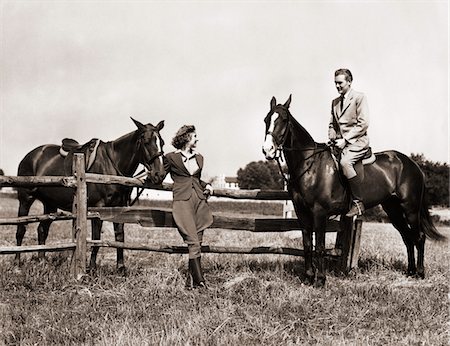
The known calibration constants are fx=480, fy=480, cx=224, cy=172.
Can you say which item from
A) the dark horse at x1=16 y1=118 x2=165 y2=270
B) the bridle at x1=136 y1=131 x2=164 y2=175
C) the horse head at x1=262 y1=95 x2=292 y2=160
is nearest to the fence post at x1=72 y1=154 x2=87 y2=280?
the dark horse at x1=16 y1=118 x2=165 y2=270

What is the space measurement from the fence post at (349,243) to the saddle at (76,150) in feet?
14.5

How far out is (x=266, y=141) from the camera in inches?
250

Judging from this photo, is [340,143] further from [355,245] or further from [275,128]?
[355,245]

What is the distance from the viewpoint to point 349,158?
22.8ft

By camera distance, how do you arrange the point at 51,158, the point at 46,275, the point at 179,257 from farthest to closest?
the point at 51,158 → the point at 179,257 → the point at 46,275

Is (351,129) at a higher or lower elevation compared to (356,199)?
higher

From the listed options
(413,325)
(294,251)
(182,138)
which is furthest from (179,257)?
(413,325)

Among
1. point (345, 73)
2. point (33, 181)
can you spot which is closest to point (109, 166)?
point (33, 181)

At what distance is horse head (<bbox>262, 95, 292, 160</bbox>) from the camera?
20.7 ft

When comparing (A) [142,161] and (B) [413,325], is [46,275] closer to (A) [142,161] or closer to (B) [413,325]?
(A) [142,161]

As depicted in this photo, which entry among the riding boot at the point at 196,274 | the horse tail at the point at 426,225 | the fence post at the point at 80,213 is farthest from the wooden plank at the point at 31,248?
the horse tail at the point at 426,225

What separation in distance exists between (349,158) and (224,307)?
9.54ft

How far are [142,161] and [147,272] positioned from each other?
1868 mm

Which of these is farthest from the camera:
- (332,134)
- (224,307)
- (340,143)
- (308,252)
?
(332,134)
